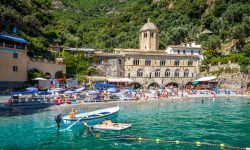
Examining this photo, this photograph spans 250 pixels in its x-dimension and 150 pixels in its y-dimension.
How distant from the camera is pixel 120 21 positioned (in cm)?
11800

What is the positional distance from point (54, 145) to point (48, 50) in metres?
39.9

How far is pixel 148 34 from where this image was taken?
66.4 m

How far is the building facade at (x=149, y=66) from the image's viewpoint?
59188 millimetres

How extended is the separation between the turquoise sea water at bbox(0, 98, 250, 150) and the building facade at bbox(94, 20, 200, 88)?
93.9ft

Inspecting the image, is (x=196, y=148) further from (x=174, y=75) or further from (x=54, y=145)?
(x=174, y=75)

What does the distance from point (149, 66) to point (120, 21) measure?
2400 inches

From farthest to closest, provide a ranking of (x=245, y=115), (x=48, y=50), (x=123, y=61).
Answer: (x=123, y=61) < (x=48, y=50) < (x=245, y=115)

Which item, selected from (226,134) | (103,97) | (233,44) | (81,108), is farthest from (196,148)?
(233,44)

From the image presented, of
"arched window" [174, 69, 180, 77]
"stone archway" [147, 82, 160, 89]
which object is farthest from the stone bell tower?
"stone archway" [147, 82, 160, 89]

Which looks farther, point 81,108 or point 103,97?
point 103,97

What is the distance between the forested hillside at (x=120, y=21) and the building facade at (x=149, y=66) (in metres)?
9.97

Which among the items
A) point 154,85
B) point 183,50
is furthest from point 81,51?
point 183,50

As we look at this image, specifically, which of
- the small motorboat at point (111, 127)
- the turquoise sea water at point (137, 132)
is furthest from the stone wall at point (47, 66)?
the small motorboat at point (111, 127)

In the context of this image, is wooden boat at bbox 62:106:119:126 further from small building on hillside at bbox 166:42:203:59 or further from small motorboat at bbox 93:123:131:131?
small building on hillside at bbox 166:42:203:59
